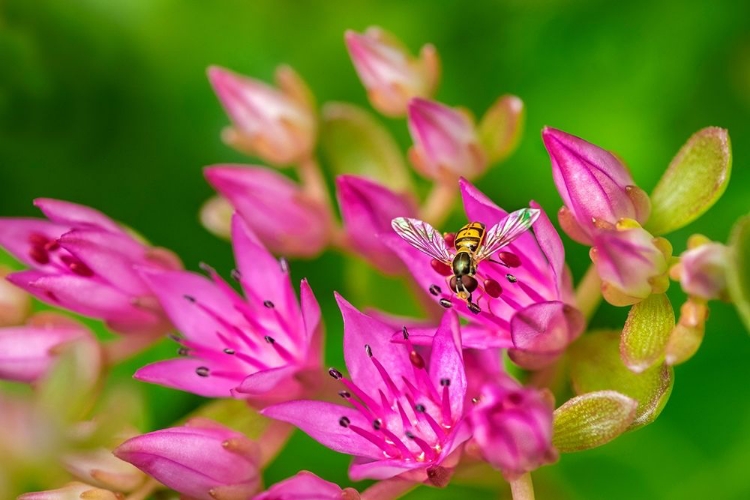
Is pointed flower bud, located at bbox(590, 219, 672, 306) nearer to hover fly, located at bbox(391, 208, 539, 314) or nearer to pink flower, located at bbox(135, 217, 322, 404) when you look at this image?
hover fly, located at bbox(391, 208, 539, 314)

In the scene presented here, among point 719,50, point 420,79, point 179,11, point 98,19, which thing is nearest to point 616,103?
point 719,50

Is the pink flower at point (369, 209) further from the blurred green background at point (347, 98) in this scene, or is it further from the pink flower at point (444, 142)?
the blurred green background at point (347, 98)

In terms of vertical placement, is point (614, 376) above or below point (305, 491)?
above

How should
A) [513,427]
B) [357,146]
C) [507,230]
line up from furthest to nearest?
[357,146], [507,230], [513,427]

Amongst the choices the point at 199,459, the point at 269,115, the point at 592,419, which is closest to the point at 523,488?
the point at 592,419

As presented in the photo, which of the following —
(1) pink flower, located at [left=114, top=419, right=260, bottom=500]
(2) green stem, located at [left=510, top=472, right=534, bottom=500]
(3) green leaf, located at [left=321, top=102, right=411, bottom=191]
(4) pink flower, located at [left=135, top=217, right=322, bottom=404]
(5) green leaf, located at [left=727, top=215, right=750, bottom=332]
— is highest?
(5) green leaf, located at [left=727, top=215, right=750, bottom=332]

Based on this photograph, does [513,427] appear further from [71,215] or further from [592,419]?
[71,215]

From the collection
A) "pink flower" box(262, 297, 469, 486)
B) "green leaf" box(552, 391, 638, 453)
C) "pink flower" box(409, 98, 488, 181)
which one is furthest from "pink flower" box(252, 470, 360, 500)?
"pink flower" box(409, 98, 488, 181)

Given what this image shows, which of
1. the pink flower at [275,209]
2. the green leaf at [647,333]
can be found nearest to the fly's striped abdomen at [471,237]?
the green leaf at [647,333]
